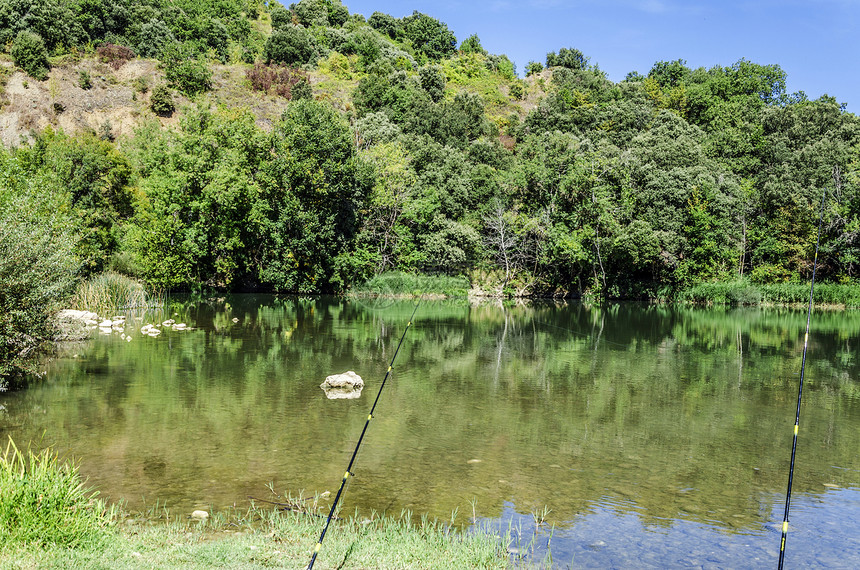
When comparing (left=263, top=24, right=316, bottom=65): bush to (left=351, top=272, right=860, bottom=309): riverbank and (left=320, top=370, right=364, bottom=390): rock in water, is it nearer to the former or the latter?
(left=351, top=272, right=860, bottom=309): riverbank

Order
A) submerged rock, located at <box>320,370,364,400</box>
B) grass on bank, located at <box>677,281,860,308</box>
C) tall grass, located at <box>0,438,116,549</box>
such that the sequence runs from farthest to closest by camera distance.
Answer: grass on bank, located at <box>677,281,860,308</box>
submerged rock, located at <box>320,370,364,400</box>
tall grass, located at <box>0,438,116,549</box>

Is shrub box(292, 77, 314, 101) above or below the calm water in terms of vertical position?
above

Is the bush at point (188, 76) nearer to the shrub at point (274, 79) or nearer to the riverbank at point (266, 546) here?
the shrub at point (274, 79)

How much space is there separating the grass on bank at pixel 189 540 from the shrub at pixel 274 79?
2763 inches

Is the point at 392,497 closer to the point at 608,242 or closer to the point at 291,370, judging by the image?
the point at 291,370

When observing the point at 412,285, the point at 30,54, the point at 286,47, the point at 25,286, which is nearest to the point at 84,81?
the point at 30,54

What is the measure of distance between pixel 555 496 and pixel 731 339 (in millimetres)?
22361

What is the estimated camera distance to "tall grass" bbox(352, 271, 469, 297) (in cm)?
4875

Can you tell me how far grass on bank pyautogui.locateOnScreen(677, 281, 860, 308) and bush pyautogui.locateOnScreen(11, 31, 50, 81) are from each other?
65.5 metres

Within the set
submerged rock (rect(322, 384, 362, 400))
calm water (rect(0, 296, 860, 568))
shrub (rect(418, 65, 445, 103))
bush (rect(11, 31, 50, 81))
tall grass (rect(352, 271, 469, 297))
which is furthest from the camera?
shrub (rect(418, 65, 445, 103))

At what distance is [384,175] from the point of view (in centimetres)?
5103

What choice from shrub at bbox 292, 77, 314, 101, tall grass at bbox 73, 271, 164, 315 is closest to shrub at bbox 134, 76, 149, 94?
shrub at bbox 292, 77, 314, 101

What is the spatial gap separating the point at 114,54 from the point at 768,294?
72044 millimetres

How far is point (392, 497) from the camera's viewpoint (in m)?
8.71
